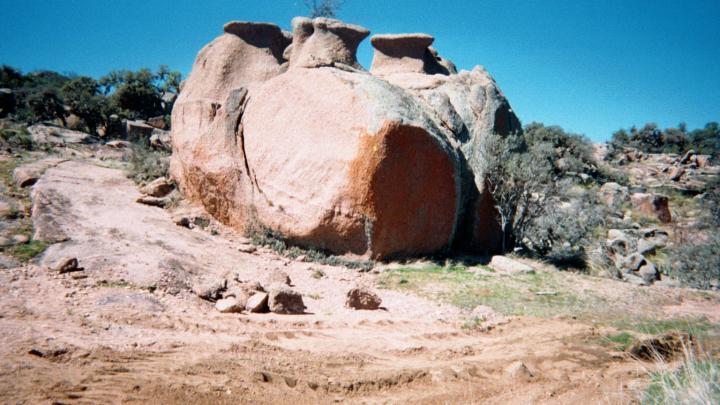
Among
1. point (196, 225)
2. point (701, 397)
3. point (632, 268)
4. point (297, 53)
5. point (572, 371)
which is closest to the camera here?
point (701, 397)

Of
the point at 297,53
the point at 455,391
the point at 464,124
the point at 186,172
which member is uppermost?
the point at 297,53

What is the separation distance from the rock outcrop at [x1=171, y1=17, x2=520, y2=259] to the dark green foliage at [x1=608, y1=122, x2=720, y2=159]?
26.8 m

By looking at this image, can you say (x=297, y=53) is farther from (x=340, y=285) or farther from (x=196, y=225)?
(x=340, y=285)

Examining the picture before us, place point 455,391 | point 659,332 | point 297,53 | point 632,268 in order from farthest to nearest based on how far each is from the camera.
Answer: point 297,53 → point 632,268 → point 659,332 → point 455,391

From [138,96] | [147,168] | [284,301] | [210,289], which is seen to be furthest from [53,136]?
[284,301]

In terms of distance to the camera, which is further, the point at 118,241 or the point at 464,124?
the point at 464,124

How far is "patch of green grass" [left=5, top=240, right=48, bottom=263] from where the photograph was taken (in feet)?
18.8

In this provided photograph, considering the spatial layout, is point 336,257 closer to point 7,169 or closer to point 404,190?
point 404,190

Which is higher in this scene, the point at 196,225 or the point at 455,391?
the point at 196,225

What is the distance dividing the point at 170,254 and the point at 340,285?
3009 millimetres

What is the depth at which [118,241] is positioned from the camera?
6.89 m

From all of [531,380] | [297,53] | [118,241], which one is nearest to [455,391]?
[531,380]

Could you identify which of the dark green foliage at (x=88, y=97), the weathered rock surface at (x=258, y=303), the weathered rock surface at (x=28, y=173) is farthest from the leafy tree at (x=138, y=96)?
the weathered rock surface at (x=258, y=303)

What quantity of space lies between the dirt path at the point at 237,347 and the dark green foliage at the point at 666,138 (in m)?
32.1
